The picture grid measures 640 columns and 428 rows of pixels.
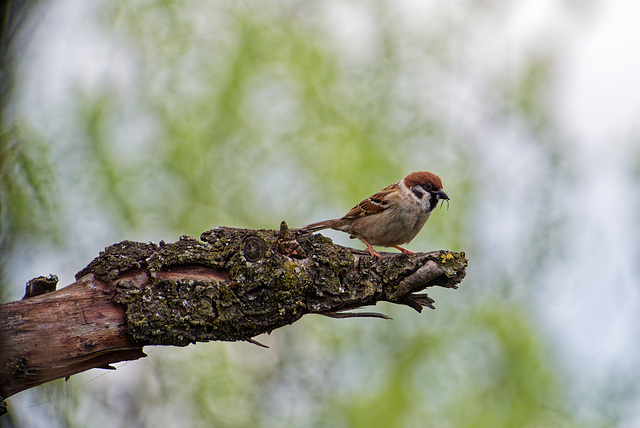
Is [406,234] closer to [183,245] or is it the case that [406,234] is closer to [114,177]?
[183,245]

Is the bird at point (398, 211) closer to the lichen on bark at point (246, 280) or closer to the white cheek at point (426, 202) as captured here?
the white cheek at point (426, 202)

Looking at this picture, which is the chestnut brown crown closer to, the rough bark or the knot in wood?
the rough bark

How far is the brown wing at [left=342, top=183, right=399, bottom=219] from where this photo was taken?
4.67m

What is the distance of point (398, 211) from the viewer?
15.0 ft

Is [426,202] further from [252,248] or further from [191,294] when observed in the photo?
[191,294]

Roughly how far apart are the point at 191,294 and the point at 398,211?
2342 mm

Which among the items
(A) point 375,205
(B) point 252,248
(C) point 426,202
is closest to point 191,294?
(B) point 252,248

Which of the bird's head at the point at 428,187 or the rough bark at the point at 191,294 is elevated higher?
the bird's head at the point at 428,187

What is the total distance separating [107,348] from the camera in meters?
2.49

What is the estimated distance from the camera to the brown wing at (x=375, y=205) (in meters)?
4.67

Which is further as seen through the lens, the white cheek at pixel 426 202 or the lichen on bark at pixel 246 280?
the white cheek at pixel 426 202

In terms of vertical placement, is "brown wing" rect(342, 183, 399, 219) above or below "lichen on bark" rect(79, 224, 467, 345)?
above

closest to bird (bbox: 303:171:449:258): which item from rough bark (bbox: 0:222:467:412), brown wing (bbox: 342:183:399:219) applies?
brown wing (bbox: 342:183:399:219)

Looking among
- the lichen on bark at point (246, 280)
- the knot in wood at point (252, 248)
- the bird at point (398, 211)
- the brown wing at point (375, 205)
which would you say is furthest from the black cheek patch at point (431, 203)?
the knot in wood at point (252, 248)
